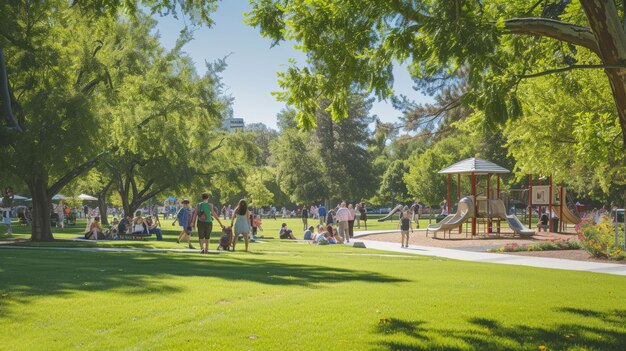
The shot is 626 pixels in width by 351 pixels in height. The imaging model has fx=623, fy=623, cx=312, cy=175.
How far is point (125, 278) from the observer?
1146 centimetres

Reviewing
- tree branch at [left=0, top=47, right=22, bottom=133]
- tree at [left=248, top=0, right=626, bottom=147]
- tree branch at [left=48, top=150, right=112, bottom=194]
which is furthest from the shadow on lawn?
tree branch at [left=48, top=150, right=112, bottom=194]

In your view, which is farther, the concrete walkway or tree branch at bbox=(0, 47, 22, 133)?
the concrete walkway

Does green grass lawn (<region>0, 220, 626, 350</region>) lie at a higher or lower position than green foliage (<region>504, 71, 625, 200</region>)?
lower

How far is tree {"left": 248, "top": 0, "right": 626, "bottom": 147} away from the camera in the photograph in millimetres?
8352

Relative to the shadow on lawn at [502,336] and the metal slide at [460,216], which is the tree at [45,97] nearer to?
the metal slide at [460,216]

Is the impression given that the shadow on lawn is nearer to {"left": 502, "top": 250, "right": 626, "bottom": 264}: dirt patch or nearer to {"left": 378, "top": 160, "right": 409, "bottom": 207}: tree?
{"left": 502, "top": 250, "right": 626, "bottom": 264}: dirt patch

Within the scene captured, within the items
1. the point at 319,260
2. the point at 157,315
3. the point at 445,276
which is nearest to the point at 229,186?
the point at 319,260

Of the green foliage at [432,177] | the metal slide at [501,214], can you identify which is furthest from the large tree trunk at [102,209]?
the metal slide at [501,214]

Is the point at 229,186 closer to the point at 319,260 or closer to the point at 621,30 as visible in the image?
the point at 319,260

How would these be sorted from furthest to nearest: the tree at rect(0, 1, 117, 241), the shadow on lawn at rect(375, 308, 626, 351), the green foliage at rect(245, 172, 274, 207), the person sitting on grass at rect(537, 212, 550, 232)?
the green foliage at rect(245, 172, 274, 207), the person sitting on grass at rect(537, 212, 550, 232), the tree at rect(0, 1, 117, 241), the shadow on lawn at rect(375, 308, 626, 351)

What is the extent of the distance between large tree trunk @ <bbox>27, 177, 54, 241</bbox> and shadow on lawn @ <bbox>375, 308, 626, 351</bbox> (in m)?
22.9

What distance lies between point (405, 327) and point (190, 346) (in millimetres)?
2634

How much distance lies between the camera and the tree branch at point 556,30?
8.59 metres

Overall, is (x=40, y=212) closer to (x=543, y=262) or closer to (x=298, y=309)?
(x=543, y=262)
